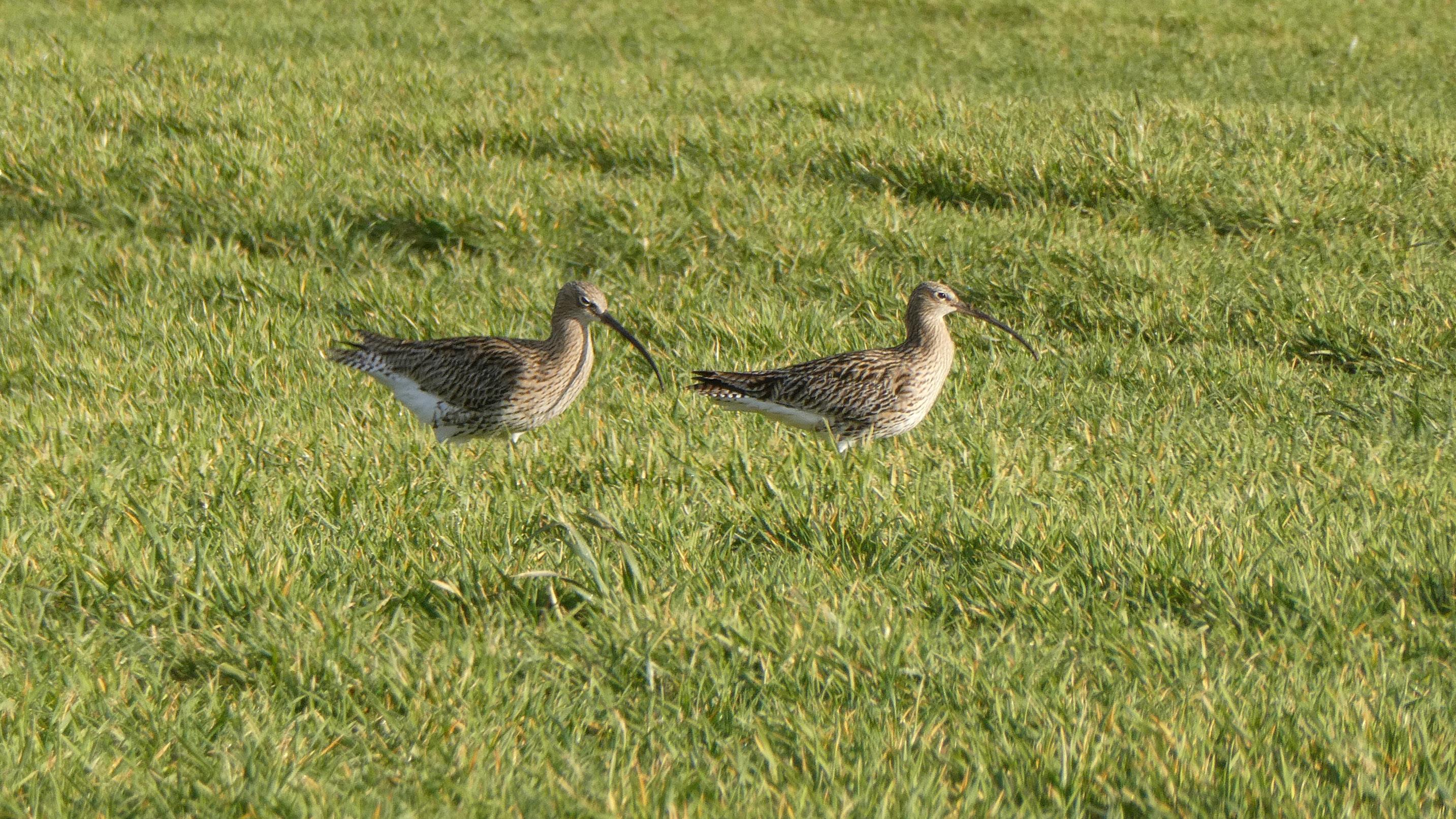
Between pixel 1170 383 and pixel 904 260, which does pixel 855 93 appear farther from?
pixel 1170 383

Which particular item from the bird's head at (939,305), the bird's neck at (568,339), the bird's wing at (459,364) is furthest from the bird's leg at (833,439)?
the bird's wing at (459,364)

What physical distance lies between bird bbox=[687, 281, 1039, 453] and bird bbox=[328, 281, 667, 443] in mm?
471

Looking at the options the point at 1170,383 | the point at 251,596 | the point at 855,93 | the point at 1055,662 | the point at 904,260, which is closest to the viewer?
the point at 1055,662

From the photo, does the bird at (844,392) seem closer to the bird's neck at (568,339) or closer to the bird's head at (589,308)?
the bird's head at (589,308)

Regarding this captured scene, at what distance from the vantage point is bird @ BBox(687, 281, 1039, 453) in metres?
5.93

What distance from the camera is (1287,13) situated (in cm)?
→ 1723

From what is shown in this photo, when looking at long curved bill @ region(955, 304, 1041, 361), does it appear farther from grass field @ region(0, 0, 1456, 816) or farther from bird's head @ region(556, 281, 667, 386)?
bird's head @ region(556, 281, 667, 386)

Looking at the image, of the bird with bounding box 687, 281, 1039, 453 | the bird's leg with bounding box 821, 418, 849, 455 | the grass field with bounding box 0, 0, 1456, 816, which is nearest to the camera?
the grass field with bounding box 0, 0, 1456, 816

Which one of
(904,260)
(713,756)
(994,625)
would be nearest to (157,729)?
(713,756)

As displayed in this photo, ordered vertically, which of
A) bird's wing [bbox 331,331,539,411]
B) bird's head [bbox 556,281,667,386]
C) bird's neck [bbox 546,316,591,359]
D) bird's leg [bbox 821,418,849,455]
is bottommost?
bird's leg [bbox 821,418,849,455]

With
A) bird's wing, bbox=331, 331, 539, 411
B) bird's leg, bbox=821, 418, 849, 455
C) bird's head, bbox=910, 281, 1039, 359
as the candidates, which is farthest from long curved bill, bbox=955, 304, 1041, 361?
bird's wing, bbox=331, 331, 539, 411

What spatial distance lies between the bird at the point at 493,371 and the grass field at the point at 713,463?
15cm

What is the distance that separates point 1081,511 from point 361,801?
2520mm

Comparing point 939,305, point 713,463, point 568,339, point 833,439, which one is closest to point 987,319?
point 939,305
